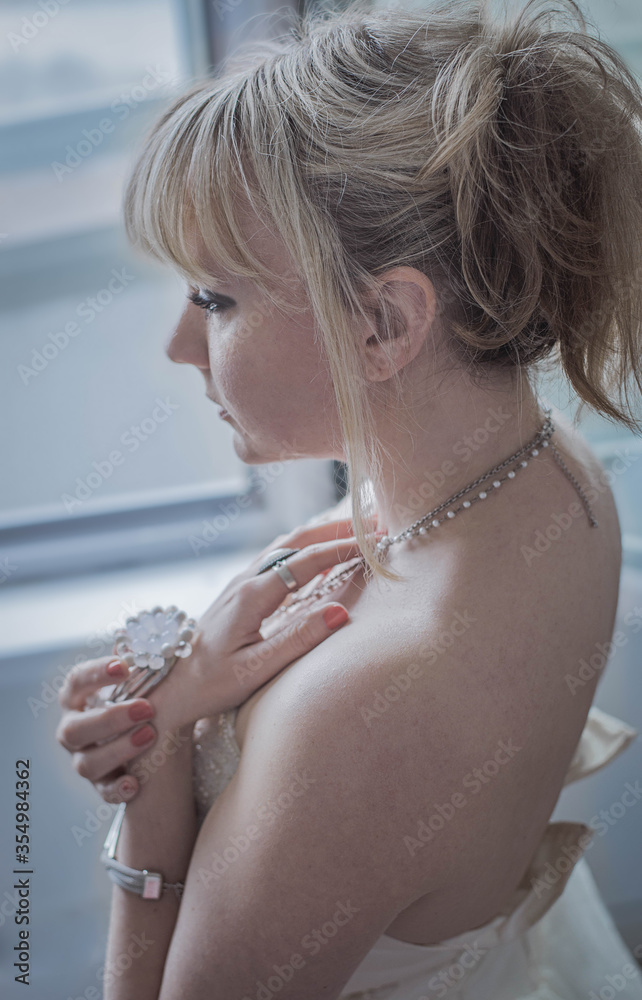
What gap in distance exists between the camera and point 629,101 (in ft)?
2.21

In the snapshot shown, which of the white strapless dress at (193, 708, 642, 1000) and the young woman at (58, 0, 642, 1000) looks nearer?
the young woman at (58, 0, 642, 1000)

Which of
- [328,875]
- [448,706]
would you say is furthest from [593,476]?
[328,875]

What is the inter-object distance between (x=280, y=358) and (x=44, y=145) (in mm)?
914

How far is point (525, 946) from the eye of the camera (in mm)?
861

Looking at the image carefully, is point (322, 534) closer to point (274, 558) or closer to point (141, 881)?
point (274, 558)

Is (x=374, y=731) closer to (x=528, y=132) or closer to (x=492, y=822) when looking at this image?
(x=492, y=822)

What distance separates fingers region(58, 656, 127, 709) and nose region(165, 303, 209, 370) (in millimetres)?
358
